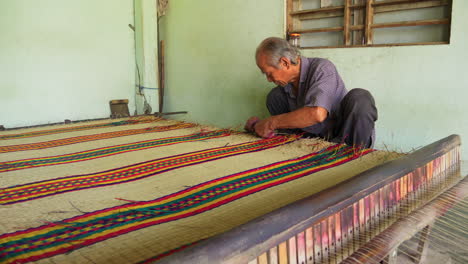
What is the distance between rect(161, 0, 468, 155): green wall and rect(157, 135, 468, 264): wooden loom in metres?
1.15

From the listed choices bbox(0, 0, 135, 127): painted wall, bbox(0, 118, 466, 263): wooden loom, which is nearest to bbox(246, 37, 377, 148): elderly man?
bbox(0, 118, 466, 263): wooden loom

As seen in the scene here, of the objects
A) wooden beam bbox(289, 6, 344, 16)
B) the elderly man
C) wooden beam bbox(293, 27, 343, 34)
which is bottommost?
the elderly man

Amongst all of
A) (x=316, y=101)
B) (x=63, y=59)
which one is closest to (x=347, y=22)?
(x=316, y=101)

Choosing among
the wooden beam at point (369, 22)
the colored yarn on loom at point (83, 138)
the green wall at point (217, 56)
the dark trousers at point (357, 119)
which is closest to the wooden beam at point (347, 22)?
the wooden beam at point (369, 22)

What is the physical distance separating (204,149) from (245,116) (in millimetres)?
1828

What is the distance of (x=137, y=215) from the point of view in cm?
95

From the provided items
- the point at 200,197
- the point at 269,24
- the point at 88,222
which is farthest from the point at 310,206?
the point at 269,24

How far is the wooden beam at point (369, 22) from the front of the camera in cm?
252

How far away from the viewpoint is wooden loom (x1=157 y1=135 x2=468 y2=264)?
2.00ft

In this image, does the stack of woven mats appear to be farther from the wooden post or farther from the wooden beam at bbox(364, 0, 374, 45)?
the wooden post

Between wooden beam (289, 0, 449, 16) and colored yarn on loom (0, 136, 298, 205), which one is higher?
wooden beam (289, 0, 449, 16)

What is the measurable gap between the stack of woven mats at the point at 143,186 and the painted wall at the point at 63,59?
4.54ft

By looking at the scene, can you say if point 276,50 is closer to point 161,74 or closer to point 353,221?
point 353,221

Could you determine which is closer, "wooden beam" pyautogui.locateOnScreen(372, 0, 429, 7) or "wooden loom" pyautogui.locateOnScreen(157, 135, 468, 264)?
"wooden loom" pyautogui.locateOnScreen(157, 135, 468, 264)
